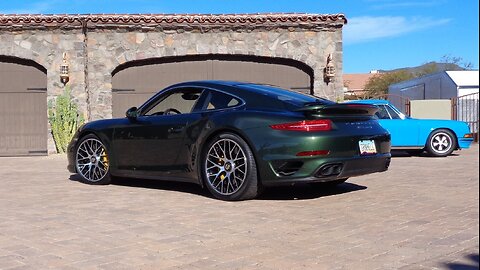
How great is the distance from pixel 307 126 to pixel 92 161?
351 cm

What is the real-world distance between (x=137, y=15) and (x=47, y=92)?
3395 millimetres

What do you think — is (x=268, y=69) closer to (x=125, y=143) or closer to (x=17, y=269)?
(x=125, y=143)

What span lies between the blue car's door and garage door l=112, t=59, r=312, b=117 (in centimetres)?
365

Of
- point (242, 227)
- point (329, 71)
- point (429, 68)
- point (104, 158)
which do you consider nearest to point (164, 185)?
point (104, 158)

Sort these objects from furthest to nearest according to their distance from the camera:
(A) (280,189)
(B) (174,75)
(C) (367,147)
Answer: (B) (174,75), (A) (280,189), (C) (367,147)

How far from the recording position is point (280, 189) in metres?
6.93

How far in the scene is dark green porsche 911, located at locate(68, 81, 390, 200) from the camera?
565 cm

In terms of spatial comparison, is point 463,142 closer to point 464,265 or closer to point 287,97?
point 287,97

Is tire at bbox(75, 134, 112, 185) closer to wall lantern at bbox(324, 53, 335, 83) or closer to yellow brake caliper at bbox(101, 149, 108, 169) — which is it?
yellow brake caliper at bbox(101, 149, 108, 169)

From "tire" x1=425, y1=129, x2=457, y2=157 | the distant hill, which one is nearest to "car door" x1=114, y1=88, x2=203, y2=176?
"tire" x1=425, y1=129, x2=457, y2=157

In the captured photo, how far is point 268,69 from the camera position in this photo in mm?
15750

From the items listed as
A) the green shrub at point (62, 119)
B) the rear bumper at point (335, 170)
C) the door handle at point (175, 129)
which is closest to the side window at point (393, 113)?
the rear bumper at point (335, 170)

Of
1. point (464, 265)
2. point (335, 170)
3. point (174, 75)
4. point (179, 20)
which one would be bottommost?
point (464, 265)

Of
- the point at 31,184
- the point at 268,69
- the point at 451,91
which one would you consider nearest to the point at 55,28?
the point at 268,69
